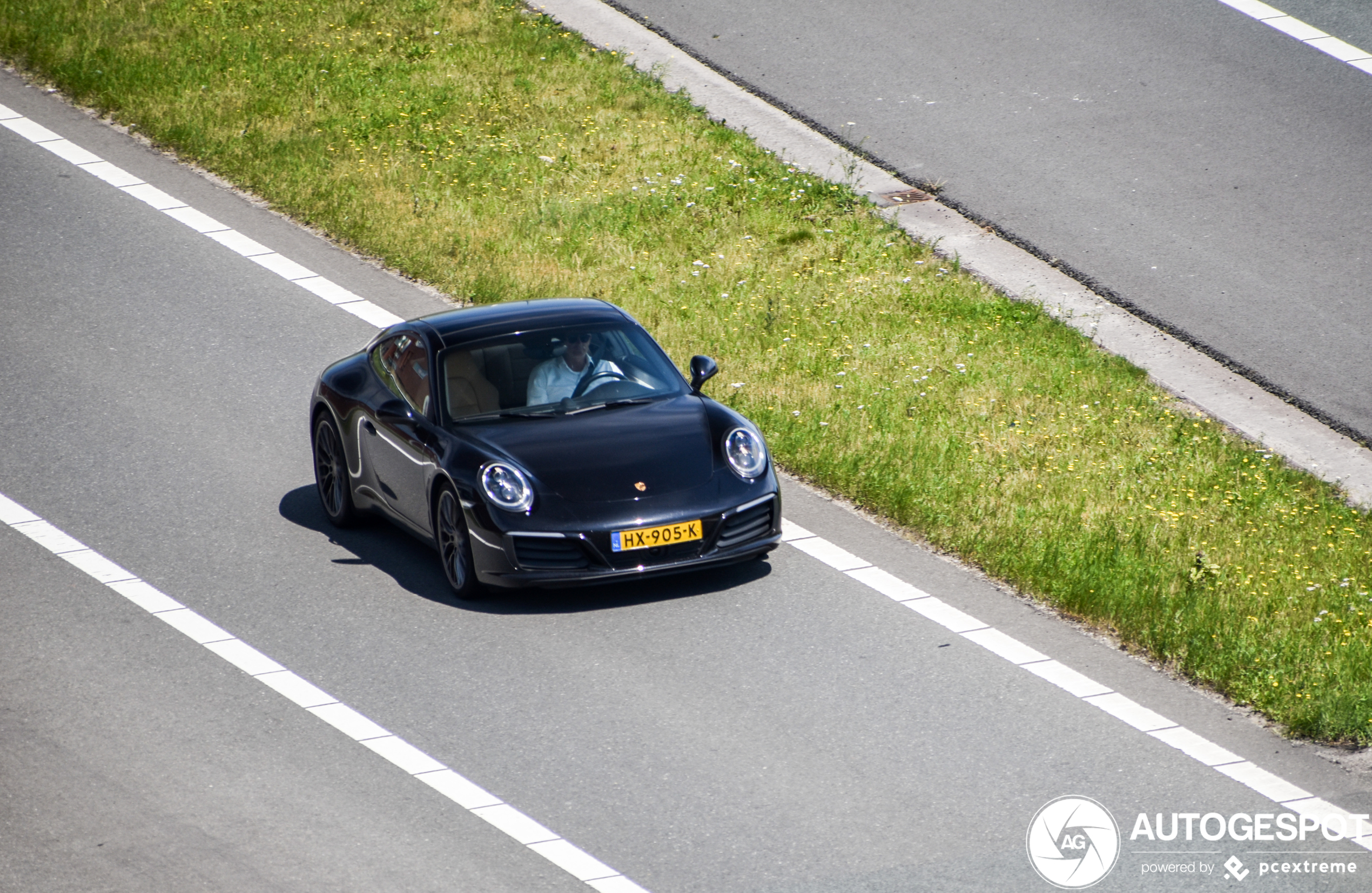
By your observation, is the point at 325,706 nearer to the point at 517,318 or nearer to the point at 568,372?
the point at 568,372

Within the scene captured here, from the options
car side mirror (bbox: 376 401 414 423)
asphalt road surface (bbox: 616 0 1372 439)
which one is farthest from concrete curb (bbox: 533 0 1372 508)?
car side mirror (bbox: 376 401 414 423)

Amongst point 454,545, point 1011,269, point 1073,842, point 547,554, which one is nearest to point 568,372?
point 454,545

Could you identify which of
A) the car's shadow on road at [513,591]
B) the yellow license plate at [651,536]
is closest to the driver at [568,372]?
the car's shadow on road at [513,591]

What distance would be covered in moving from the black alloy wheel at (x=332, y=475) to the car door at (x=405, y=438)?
0.31 metres

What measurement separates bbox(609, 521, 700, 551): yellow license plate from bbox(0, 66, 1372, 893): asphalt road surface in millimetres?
422

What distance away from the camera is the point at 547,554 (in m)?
9.12

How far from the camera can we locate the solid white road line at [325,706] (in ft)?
23.1

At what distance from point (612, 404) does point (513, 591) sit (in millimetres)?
1205

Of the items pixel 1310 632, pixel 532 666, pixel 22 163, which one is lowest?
pixel 22 163

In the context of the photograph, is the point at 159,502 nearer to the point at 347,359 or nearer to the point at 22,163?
the point at 347,359

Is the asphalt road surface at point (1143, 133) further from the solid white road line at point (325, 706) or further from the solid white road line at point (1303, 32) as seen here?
the solid white road line at point (325, 706)

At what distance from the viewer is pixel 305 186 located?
1612 cm

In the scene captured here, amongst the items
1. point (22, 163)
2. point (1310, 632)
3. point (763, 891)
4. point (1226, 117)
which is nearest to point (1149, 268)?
point (1226, 117)

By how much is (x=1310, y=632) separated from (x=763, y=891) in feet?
12.2
